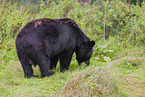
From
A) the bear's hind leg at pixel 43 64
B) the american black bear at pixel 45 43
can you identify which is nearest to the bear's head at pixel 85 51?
the american black bear at pixel 45 43

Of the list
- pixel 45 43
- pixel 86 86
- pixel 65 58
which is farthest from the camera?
pixel 65 58

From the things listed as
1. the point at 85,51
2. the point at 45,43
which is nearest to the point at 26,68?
the point at 45,43

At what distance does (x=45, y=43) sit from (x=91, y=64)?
2.06 meters

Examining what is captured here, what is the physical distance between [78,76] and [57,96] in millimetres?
588

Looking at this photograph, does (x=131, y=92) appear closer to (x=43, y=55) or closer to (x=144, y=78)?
(x=144, y=78)

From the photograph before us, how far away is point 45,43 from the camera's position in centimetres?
453

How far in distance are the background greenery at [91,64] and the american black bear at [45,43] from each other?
396 mm

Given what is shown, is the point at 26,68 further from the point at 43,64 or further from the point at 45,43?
the point at 45,43

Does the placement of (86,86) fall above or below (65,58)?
above

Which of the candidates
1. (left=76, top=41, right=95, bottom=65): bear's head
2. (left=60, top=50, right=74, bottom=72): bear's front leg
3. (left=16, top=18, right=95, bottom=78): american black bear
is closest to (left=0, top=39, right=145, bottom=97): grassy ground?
(left=16, top=18, right=95, bottom=78): american black bear

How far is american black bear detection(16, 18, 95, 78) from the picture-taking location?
14.4 feet

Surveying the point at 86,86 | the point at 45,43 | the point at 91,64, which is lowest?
the point at 91,64

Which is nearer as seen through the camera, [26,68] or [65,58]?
[26,68]

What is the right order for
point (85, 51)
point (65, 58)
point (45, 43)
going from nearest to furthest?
1. point (45, 43)
2. point (65, 58)
3. point (85, 51)
